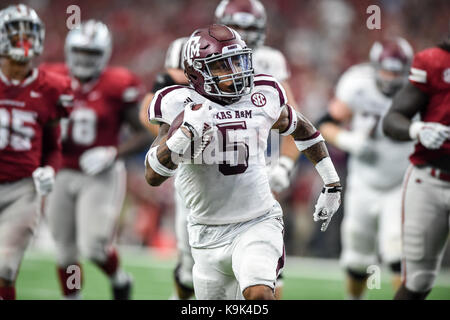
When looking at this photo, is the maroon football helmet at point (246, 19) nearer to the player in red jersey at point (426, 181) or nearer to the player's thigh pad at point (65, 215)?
the player in red jersey at point (426, 181)

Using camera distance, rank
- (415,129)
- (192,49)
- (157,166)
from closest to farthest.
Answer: (157,166), (192,49), (415,129)

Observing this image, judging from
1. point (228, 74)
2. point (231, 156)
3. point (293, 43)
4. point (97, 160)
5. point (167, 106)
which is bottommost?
point (231, 156)

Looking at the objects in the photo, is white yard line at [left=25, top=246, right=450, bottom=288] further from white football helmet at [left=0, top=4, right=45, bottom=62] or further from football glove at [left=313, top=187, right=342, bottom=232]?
white football helmet at [left=0, top=4, right=45, bottom=62]

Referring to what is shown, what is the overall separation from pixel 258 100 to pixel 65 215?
2.57 m

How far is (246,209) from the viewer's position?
320cm

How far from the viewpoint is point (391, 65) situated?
5.56 meters

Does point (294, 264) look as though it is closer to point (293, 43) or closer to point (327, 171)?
point (293, 43)

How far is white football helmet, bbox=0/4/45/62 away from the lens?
405 cm

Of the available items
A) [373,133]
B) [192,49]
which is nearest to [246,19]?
[192,49]

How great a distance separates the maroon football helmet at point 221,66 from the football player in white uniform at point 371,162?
2.54 m

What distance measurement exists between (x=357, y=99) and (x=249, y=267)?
9.87 feet

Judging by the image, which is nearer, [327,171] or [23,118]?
[327,171]
